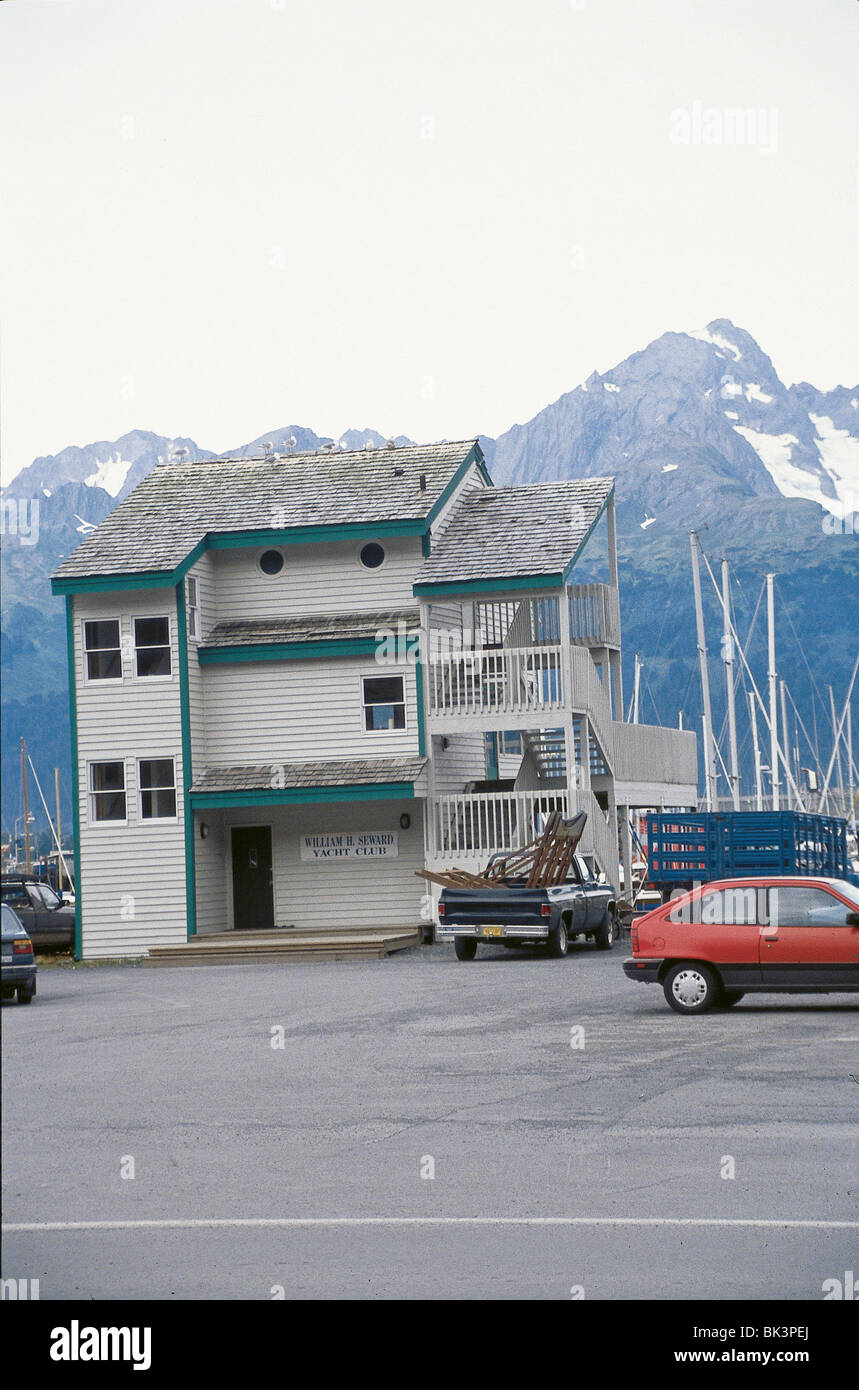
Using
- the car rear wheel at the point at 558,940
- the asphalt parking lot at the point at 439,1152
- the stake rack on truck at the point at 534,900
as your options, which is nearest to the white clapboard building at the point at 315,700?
the stake rack on truck at the point at 534,900

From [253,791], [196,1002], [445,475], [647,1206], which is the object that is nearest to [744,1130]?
[647,1206]

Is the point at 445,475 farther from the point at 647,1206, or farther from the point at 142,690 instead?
the point at 647,1206

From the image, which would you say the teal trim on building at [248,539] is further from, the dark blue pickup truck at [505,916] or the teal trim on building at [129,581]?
the dark blue pickup truck at [505,916]

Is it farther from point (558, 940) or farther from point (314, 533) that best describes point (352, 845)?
point (558, 940)

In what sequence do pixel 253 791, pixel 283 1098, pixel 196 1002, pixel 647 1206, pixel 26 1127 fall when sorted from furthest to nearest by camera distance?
1. pixel 253 791
2. pixel 196 1002
3. pixel 283 1098
4. pixel 26 1127
5. pixel 647 1206

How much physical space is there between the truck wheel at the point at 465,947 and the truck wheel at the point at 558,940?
133 cm

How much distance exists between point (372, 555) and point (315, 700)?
3326 mm

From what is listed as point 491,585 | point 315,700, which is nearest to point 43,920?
point 315,700

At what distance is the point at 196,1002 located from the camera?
24.0 metres

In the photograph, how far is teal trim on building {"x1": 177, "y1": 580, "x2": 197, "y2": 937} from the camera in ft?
119

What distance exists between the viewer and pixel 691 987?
64.1 ft

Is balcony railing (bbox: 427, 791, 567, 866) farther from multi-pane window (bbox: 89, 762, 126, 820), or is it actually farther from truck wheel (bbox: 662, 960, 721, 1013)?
truck wheel (bbox: 662, 960, 721, 1013)

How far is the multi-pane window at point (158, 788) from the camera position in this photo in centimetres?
3688

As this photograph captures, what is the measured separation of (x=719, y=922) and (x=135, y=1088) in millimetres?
7427
